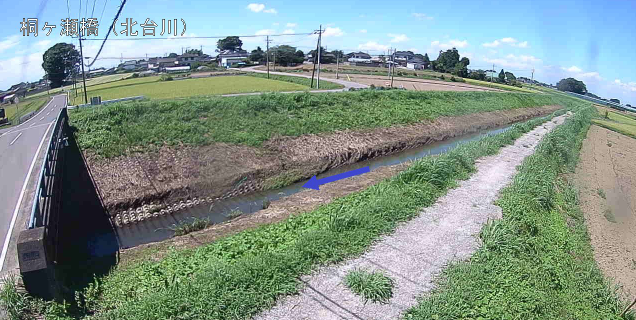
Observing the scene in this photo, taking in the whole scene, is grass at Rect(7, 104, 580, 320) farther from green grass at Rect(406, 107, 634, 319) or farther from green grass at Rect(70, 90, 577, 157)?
green grass at Rect(70, 90, 577, 157)

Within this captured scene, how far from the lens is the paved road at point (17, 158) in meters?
9.24

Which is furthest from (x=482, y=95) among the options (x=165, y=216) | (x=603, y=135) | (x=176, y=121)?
(x=165, y=216)

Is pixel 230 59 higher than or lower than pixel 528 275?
higher

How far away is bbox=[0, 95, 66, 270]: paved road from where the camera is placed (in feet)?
30.3

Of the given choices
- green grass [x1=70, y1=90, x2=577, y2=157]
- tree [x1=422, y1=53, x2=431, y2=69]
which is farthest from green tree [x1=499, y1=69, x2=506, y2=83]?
green grass [x1=70, y1=90, x2=577, y2=157]

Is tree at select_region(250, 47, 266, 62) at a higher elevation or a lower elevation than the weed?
higher

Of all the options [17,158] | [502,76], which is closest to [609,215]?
[17,158]

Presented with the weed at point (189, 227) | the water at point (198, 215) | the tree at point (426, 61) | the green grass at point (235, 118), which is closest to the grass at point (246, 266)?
the weed at point (189, 227)

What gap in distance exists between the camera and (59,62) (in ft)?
67.9

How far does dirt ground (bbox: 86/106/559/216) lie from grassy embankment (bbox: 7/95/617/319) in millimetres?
5762

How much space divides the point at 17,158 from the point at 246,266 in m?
12.2

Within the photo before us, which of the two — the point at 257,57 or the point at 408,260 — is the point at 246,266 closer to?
the point at 408,260

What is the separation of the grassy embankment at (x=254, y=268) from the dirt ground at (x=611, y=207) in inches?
41.8

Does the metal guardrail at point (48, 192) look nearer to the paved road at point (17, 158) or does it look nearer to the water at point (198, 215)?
the paved road at point (17, 158)
